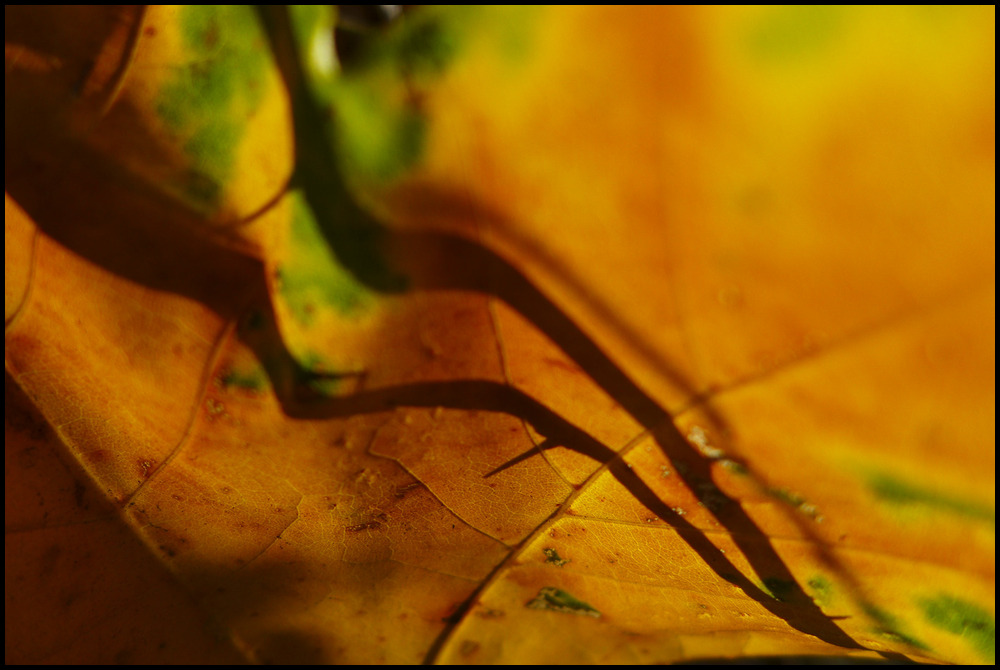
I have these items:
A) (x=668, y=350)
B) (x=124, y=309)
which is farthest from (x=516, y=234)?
(x=124, y=309)

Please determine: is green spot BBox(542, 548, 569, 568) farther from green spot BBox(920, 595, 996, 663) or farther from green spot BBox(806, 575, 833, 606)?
green spot BBox(920, 595, 996, 663)

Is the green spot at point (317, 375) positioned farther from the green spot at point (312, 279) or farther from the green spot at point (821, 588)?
the green spot at point (821, 588)

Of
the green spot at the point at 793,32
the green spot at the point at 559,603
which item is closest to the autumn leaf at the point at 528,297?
the green spot at the point at 793,32

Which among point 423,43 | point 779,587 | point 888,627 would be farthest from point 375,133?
point 888,627

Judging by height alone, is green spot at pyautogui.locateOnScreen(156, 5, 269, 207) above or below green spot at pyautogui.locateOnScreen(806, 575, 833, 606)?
above

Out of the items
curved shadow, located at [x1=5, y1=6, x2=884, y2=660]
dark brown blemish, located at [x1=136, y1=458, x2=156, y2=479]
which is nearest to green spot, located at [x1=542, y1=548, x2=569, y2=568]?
curved shadow, located at [x1=5, y1=6, x2=884, y2=660]

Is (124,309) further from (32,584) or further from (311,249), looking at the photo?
(32,584)
